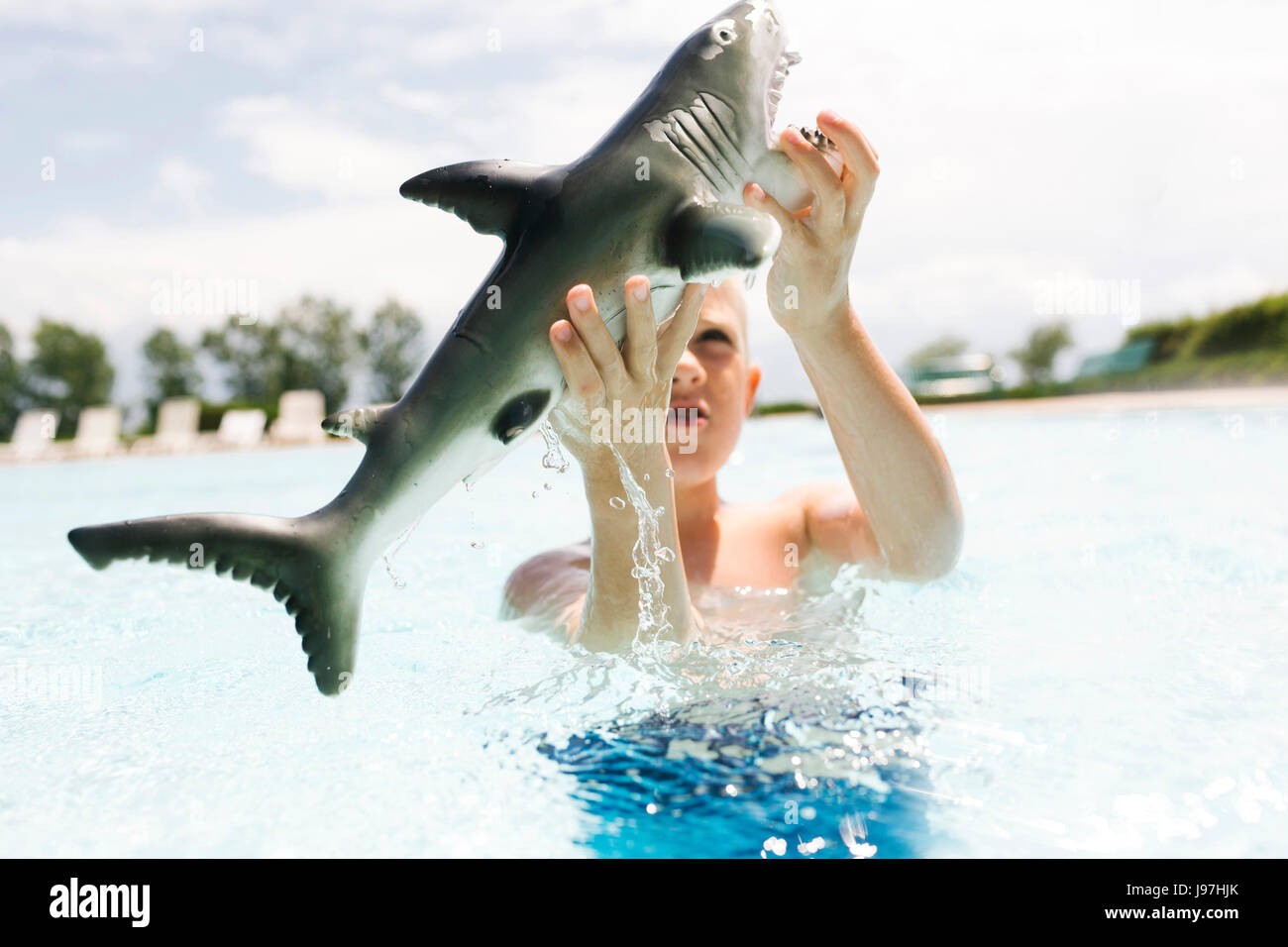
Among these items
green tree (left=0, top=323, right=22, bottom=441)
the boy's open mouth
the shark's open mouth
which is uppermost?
green tree (left=0, top=323, right=22, bottom=441)

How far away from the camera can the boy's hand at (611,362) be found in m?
1.98

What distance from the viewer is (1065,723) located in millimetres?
2672

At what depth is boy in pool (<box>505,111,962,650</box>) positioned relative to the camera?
2168mm

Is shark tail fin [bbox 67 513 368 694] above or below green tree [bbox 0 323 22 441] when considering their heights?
below

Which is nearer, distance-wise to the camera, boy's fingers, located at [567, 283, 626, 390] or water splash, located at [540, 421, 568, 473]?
boy's fingers, located at [567, 283, 626, 390]

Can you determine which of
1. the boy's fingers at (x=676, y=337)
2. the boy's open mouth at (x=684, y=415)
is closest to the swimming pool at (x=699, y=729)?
the boy's open mouth at (x=684, y=415)

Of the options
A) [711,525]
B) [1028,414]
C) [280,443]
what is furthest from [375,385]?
[711,525]

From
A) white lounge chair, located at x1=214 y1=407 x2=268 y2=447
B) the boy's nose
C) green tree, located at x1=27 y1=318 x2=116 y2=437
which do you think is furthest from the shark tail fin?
green tree, located at x1=27 y1=318 x2=116 y2=437

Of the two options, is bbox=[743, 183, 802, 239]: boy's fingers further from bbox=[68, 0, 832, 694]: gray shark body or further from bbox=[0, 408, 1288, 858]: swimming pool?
bbox=[0, 408, 1288, 858]: swimming pool

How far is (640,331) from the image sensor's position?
209 cm

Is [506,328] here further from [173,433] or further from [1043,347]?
[1043,347]

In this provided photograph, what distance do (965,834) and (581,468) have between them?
1265 mm

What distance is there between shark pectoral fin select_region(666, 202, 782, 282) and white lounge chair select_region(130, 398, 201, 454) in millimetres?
23975
